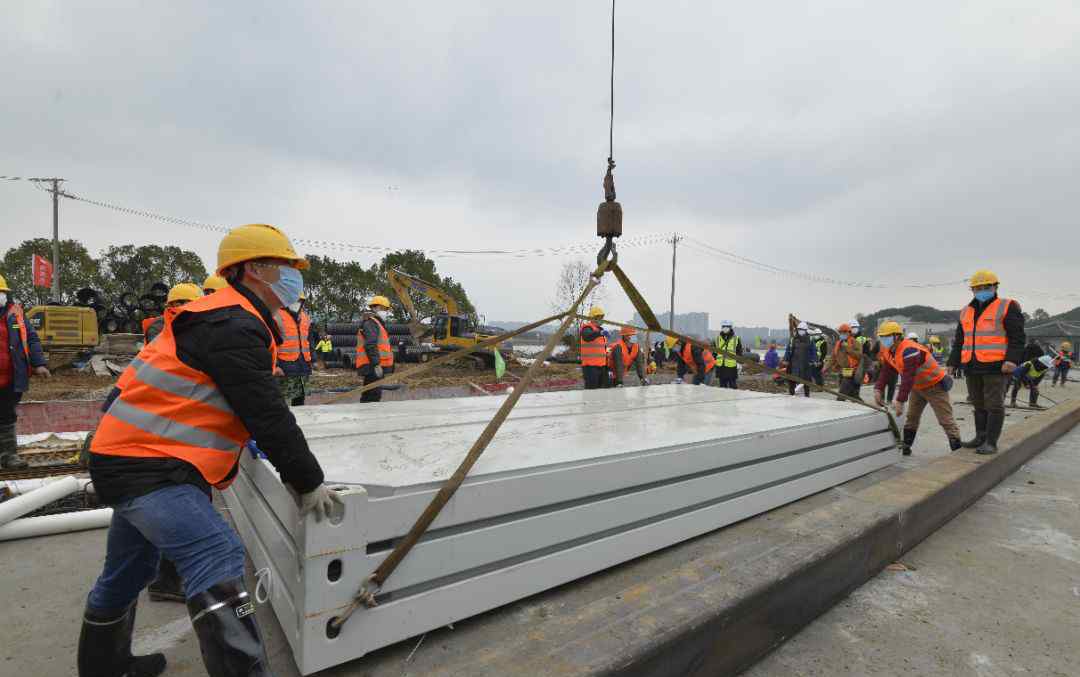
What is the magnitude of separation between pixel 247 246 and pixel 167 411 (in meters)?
Result: 0.51

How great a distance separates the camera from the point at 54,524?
2648 millimetres

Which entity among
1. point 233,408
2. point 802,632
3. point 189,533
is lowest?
point 802,632

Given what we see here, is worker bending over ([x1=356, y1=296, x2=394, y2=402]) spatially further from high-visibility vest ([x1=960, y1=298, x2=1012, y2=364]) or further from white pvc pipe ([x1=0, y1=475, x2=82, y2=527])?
high-visibility vest ([x1=960, y1=298, x2=1012, y2=364])

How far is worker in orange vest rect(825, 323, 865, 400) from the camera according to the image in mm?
7582

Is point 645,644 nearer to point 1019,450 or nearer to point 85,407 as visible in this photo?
point 1019,450

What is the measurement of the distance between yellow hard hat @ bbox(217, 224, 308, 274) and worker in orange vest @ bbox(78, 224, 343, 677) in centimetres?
14

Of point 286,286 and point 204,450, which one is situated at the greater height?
point 286,286

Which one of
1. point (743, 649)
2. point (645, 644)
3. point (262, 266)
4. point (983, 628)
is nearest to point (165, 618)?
point (262, 266)

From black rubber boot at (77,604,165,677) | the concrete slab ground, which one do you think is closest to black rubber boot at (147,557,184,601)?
black rubber boot at (77,604,165,677)

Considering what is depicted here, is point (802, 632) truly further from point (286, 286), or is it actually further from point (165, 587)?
point (165, 587)

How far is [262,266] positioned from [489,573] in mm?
1203

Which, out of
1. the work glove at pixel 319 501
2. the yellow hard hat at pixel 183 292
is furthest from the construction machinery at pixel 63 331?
the work glove at pixel 319 501

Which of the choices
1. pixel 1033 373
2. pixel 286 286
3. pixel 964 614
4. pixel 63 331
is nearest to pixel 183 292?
pixel 286 286

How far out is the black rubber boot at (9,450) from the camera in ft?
12.4
